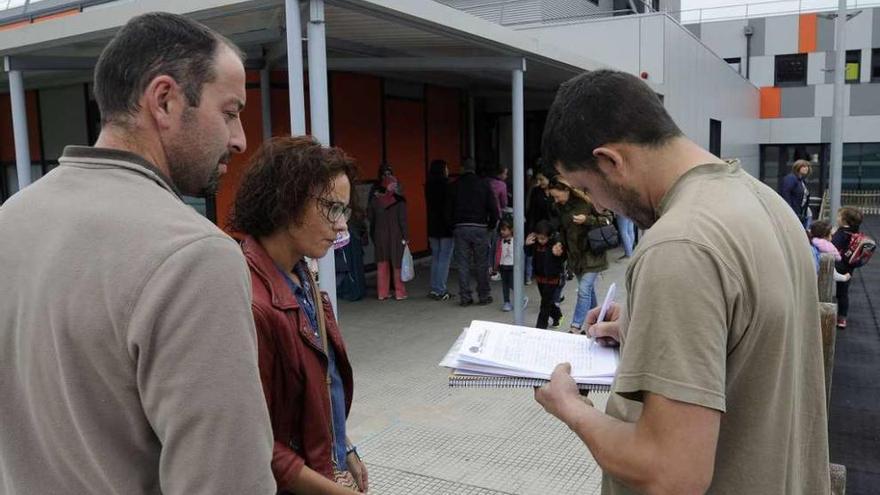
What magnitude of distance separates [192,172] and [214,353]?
439 mm

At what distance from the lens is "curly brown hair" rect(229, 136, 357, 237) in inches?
83.0

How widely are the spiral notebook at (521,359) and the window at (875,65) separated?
30.0 meters

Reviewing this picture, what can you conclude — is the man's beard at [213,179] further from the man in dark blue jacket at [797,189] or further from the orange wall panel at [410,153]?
the man in dark blue jacket at [797,189]

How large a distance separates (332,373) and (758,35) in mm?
30832

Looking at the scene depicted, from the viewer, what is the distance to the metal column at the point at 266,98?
8.93 meters

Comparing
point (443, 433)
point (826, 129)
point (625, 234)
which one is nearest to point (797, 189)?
point (625, 234)

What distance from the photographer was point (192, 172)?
4.61ft

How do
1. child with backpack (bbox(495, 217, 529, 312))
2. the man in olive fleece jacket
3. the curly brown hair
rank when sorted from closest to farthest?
the man in olive fleece jacket < the curly brown hair < child with backpack (bbox(495, 217, 529, 312))

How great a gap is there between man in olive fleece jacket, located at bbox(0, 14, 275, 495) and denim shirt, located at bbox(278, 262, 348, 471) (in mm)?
848

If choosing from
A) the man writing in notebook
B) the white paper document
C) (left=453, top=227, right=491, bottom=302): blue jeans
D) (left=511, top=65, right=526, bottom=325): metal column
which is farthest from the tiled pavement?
the man writing in notebook

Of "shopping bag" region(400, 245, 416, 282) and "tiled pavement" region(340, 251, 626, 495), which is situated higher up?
"shopping bag" region(400, 245, 416, 282)

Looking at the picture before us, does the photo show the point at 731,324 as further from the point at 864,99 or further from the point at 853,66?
the point at 853,66

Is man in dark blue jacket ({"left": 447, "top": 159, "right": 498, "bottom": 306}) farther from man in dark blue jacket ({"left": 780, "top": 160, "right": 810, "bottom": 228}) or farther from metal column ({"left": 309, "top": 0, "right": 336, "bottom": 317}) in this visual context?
man in dark blue jacket ({"left": 780, "top": 160, "right": 810, "bottom": 228})

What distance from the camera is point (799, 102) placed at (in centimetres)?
2783
